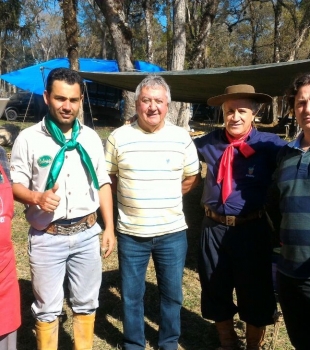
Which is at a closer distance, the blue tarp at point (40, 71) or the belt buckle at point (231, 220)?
the belt buckle at point (231, 220)

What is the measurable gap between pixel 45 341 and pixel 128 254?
656 mm

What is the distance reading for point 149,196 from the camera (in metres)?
2.55

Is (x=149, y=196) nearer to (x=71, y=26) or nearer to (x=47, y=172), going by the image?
(x=47, y=172)

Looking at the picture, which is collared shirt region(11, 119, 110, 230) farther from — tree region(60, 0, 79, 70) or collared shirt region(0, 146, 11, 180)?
tree region(60, 0, 79, 70)

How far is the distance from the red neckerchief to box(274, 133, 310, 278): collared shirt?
503mm

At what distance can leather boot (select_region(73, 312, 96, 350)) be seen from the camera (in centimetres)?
262

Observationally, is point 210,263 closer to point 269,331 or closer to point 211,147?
point 211,147

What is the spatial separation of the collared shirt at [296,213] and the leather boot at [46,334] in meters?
1.30

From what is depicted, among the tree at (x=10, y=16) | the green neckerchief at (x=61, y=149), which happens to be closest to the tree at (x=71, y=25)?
the green neckerchief at (x=61, y=149)

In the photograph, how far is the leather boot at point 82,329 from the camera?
262 centimetres

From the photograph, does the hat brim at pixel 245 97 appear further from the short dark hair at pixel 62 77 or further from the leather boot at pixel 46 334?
the leather boot at pixel 46 334

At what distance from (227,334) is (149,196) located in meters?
1.05

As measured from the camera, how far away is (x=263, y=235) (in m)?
2.63

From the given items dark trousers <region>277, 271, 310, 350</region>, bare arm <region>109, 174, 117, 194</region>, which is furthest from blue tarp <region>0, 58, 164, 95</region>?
dark trousers <region>277, 271, 310, 350</region>
